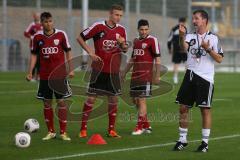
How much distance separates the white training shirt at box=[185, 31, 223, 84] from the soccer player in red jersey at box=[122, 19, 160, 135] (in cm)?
234

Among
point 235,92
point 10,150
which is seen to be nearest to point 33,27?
point 235,92

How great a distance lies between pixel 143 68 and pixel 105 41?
1.19 metres

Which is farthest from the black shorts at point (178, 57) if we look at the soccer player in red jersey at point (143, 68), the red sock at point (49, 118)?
the red sock at point (49, 118)

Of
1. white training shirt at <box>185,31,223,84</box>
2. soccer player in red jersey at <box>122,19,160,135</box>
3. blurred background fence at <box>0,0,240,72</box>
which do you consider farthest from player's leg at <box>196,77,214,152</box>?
blurred background fence at <box>0,0,240,72</box>

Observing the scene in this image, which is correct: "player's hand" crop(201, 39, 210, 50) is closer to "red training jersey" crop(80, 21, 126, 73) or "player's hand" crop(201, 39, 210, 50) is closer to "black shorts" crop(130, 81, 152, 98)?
"red training jersey" crop(80, 21, 126, 73)

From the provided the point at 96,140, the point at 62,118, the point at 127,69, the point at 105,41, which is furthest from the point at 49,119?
the point at 127,69

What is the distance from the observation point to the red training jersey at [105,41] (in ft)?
42.0

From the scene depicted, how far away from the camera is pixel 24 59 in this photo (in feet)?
111

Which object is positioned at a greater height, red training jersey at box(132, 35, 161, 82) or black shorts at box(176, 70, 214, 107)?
red training jersey at box(132, 35, 161, 82)

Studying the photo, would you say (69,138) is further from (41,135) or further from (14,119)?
(14,119)

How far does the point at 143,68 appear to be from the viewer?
13703mm

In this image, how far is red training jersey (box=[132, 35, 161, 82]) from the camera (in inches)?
534

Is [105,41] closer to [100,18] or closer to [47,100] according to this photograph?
[47,100]

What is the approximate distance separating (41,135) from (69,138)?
0.68m
